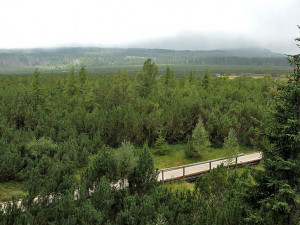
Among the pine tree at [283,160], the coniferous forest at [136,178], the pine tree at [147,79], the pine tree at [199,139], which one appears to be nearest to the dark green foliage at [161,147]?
the coniferous forest at [136,178]

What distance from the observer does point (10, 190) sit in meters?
14.3

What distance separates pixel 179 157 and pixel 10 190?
1373 cm

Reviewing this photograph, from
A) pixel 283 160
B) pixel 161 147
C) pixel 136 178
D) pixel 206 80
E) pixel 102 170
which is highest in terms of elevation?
pixel 206 80

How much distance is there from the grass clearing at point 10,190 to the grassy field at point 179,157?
10.1 meters

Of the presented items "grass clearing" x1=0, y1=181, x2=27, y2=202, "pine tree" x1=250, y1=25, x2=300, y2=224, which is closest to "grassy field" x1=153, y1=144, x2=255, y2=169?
"grass clearing" x1=0, y1=181, x2=27, y2=202

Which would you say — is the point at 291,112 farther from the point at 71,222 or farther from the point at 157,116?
the point at 157,116

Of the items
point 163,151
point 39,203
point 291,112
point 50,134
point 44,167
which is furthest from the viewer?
point 163,151

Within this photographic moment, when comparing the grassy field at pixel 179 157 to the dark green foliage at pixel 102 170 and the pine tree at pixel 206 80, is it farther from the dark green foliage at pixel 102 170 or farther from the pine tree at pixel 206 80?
the pine tree at pixel 206 80

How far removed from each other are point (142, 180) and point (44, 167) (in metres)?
7.34

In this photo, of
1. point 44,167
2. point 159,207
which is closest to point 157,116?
point 44,167

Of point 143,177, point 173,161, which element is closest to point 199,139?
point 173,161

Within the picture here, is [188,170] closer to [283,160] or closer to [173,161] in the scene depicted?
[173,161]

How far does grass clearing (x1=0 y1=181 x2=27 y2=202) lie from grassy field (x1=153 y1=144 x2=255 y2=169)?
33.0 feet

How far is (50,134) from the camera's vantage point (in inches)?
812
